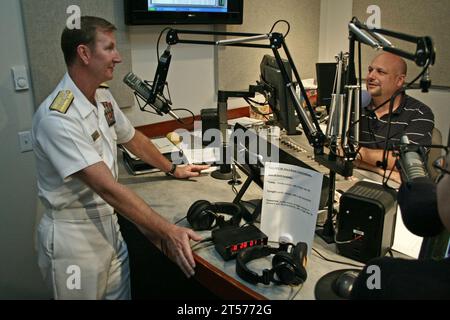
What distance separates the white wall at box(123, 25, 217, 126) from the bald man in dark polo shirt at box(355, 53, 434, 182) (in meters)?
0.97

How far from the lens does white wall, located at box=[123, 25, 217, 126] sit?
2.37 m

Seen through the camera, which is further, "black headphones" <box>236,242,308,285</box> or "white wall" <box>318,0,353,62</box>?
"white wall" <box>318,0,353,62</box>

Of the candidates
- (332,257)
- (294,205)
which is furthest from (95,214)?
(332,257)

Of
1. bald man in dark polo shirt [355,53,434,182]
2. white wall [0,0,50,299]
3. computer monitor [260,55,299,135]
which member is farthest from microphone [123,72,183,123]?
bald man in dark polo shirt [355,53,434,182]

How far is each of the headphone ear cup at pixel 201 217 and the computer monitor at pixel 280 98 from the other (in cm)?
41

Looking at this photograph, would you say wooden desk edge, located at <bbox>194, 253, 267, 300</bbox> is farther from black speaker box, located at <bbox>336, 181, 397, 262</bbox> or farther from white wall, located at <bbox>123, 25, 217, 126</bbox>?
white wall, located at <bbox>123, 25, 217, 126</bbox>

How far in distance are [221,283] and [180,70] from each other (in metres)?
1.66

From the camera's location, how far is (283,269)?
109 cm

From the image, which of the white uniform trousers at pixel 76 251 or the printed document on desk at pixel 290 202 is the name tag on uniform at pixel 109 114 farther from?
the printed document on desk at pixel 290 202

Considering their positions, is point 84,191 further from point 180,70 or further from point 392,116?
point 392,116

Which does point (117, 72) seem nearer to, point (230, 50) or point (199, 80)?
point (199, 80)

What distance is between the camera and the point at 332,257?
4.08 feet

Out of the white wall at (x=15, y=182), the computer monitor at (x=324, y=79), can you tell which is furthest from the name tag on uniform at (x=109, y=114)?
the computer monitor at (x=324, y=79)

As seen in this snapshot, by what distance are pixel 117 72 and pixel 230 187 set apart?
96 centimetres
